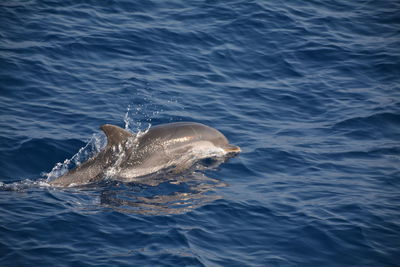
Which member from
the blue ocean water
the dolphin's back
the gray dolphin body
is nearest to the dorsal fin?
the gray dolphin body

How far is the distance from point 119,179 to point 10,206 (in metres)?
2.48

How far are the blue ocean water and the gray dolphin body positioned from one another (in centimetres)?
46

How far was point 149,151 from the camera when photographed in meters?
12.1

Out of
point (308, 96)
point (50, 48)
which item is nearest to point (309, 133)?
point (308, 96)

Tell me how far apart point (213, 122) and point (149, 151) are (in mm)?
3173

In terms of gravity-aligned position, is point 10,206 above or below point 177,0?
below

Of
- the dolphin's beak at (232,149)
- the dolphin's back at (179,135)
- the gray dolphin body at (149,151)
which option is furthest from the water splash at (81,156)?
the dolphin's beak at (232,149)

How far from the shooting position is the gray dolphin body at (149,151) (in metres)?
11.4

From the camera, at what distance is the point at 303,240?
967 centimetres

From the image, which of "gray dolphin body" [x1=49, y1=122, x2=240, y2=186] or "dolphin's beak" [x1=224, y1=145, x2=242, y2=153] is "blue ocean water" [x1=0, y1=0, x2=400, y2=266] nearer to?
"dolphin's beak" [x1=224, y1=145, x2=242, y2=153]

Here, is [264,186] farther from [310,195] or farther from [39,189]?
[39,189]

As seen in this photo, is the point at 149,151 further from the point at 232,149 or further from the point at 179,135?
the point at 232,149

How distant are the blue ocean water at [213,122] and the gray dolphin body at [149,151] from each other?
46 cm

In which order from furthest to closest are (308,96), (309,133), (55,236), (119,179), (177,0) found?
(177,0), (308,96), (309,133), (119,179), (55,236)
